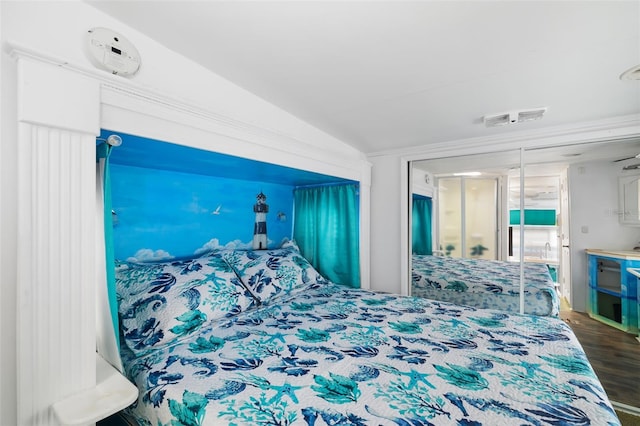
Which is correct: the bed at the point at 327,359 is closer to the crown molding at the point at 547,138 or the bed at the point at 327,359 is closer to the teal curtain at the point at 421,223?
the teal curtain at the point at 421,223

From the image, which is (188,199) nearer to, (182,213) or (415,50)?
(182,213)

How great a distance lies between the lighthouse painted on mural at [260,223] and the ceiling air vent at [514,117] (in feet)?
6.79

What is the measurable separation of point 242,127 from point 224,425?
4.85 ft

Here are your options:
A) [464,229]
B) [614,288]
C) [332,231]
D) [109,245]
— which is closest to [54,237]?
[109,245]

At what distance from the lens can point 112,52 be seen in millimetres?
1199

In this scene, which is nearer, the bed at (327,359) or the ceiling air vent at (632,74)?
the bed at (327,359)

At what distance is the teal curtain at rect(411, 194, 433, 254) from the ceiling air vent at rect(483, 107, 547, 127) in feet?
3.41

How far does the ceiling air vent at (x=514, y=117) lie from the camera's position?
6.38ft

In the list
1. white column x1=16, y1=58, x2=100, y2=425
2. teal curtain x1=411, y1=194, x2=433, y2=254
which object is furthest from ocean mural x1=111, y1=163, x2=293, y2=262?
teal curtain x1=411, y1=194, x2=433, y2=254

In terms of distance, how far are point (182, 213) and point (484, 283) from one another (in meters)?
2.69

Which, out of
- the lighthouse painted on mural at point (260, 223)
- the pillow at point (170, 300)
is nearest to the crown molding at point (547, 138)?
the lighthouse painted on mural at point (260, 223)

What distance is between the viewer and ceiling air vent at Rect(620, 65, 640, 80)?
1.38m

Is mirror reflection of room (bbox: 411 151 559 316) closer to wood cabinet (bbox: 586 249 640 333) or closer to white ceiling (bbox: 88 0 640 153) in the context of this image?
wood cabinet (bbox: 586 249 640 333)

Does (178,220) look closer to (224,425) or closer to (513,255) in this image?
(224,425)
